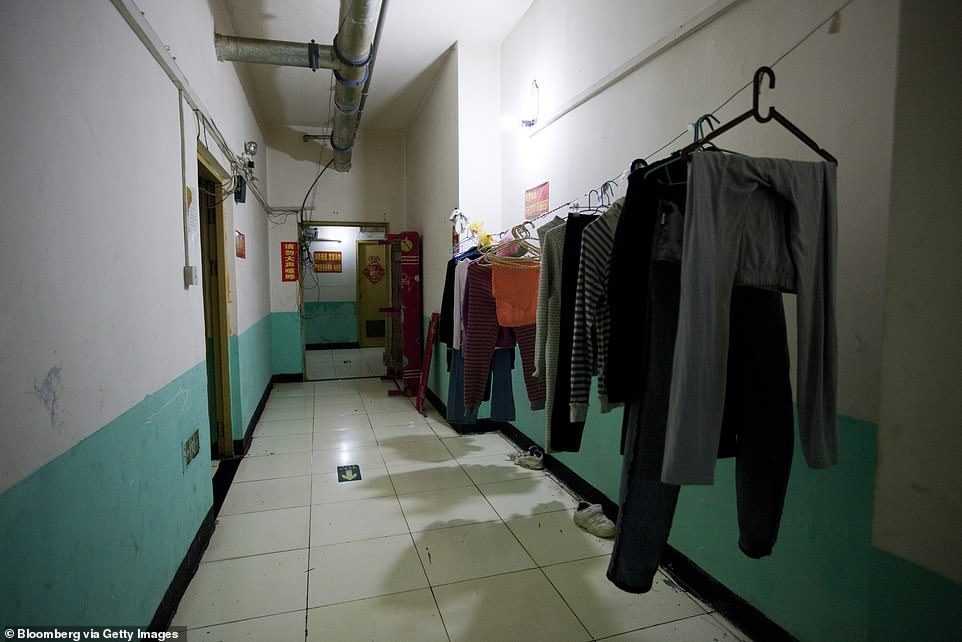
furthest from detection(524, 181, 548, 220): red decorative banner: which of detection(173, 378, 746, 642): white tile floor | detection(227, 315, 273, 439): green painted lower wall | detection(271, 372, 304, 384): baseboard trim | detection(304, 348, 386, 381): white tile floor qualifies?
detection(271, 372, 304, 384): baseboard trim

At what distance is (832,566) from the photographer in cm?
149

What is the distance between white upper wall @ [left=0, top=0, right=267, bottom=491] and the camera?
101 cm

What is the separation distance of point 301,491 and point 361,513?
54 centimetres

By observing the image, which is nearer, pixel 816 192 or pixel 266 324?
pixel 816 192

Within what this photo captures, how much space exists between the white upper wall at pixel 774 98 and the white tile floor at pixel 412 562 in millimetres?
1248

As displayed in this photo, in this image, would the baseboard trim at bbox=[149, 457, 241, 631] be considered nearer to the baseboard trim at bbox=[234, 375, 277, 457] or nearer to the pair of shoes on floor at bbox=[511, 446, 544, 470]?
the baseboard trim at bbox=[234, 375, 277, 457]

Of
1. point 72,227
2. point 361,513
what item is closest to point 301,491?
point 361,513

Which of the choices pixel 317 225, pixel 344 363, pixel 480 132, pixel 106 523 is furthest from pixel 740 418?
pixel 344 363

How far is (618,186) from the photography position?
2.47 meters

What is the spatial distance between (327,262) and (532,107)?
23.2ft

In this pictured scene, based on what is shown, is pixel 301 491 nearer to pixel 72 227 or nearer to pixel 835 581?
pixel 72 227

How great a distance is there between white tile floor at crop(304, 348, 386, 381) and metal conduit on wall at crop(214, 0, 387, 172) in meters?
3.92

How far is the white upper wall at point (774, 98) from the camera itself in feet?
4.48

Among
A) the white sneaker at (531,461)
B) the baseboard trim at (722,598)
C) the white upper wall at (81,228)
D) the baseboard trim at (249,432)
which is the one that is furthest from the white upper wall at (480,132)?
the baseboard trim at (722,598)
